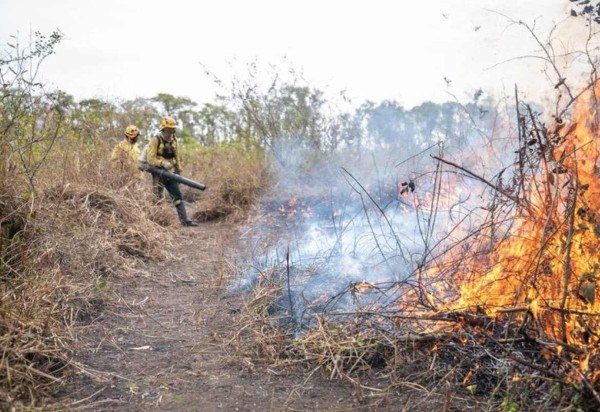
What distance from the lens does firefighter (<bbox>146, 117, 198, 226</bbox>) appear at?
853 cm

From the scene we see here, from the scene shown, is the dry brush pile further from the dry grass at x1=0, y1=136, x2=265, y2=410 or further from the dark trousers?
the dark trousers

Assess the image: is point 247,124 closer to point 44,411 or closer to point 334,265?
point 334,265

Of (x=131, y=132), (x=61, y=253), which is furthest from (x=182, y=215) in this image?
(x=61, y=253)

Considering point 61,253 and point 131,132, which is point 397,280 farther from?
point 131,132

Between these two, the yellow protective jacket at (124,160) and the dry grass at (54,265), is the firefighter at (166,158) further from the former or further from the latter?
the dry grass at (54,265)

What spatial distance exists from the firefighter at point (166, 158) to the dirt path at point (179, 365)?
3.71 m

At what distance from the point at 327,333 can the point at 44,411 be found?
65.6 inches

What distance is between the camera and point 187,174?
11.5 m

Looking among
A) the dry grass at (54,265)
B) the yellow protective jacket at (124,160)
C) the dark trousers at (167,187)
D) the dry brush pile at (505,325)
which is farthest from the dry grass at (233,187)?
the dry brush pile at (505,325)

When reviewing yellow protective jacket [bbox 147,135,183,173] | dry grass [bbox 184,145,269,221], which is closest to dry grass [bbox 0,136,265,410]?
yellow protective jacket [bbox 147,135,183,173]

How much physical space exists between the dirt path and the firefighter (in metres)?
3.71

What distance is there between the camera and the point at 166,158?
8773 mm

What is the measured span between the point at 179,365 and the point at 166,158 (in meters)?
6.06

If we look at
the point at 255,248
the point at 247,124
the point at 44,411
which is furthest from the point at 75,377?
the point at 247,124
